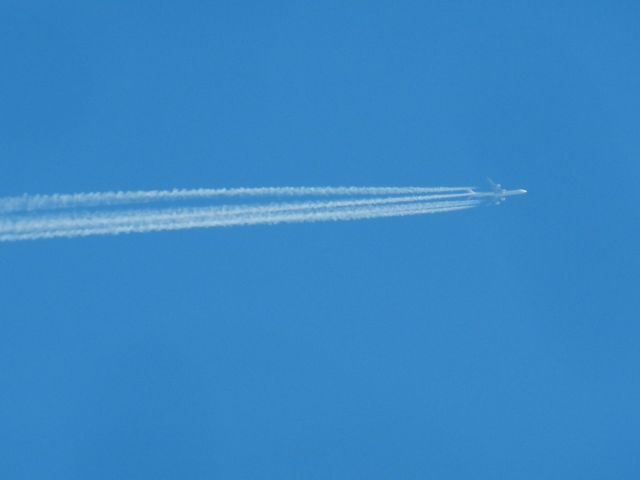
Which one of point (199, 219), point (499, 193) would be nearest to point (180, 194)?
point (199, 219)

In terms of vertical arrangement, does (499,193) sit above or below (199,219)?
above

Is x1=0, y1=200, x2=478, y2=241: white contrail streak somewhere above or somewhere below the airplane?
below

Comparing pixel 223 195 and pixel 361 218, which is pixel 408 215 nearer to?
pixel 361 218

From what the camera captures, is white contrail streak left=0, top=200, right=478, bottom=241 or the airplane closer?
white contrail streak left=0, top=200, right=478, bottom=241

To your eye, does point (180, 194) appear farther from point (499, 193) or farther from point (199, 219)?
point (499, 193)

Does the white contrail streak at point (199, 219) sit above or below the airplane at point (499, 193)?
below

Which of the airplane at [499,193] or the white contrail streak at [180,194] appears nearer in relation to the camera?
the white contrail streak at [180,194]

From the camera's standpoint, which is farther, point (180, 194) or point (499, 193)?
point (499, 193)

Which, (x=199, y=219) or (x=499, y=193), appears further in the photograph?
(x=499, y=193)

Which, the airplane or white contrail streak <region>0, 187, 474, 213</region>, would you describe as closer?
white contrail streak <region>0, 187, 474, 213</region>

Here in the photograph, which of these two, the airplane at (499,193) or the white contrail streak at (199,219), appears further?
the airplane at (499,193)

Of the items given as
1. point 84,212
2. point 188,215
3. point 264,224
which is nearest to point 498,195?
point 264,224
